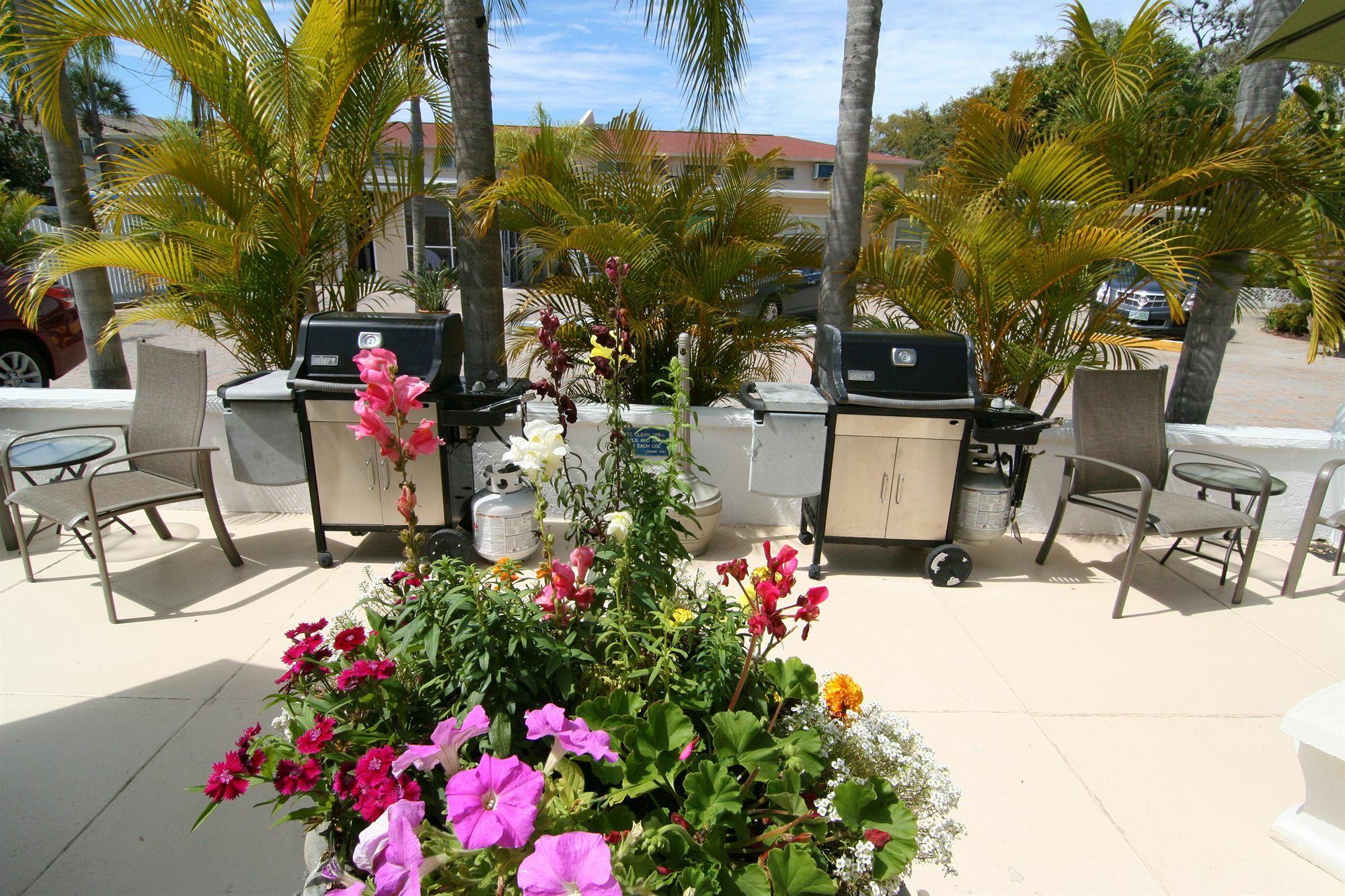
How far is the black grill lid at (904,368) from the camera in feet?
12.8

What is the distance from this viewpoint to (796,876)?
133 centimetres

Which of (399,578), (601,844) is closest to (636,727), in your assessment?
(601,844)

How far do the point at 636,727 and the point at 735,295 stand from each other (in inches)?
155

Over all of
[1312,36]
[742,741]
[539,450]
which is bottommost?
[742,741]

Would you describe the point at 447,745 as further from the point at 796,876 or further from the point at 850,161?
the point at 850,161

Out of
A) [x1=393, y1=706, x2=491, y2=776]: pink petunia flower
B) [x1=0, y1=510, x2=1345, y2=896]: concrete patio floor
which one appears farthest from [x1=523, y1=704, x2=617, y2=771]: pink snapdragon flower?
[x1=0, y1=510, x2=1345, y2=896]: concrete patio floor

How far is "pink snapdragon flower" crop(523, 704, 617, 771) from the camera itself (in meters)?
1.40

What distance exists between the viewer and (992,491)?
161 inches

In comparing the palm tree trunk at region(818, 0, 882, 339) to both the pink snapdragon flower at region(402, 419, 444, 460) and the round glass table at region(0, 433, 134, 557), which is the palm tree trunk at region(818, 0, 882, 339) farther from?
the round glass table at region(0, 433, 134, 557)

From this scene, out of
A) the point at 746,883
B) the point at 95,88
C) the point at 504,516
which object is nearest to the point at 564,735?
the point at 746,883

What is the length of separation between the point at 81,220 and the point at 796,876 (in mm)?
6122

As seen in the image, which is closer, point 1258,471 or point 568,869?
point 568,869

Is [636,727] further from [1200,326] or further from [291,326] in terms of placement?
[1200,326]

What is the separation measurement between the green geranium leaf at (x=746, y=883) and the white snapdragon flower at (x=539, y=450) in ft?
3.01
